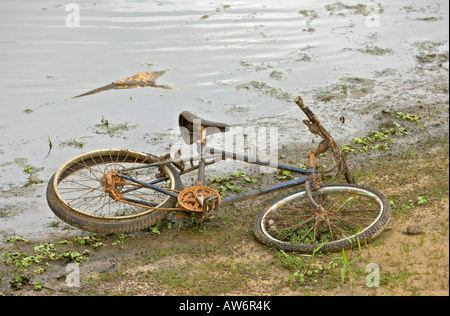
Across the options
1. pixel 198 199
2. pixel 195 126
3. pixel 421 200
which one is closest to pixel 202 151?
pixel 195 126

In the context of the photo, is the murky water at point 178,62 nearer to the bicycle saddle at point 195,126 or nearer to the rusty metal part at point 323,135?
the bicycle saddle at point 195,126

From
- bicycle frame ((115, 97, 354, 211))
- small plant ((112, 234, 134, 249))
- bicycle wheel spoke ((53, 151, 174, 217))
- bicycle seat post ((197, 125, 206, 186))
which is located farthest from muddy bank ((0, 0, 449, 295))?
bicycle seat post ((197, 125, 206, 186))

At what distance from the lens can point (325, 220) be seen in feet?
18.3

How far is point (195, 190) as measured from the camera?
18.6 ft

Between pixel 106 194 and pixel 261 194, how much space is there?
1776mm

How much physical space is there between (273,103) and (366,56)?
8.45 feet

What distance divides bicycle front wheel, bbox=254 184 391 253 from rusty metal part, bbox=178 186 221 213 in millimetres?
569

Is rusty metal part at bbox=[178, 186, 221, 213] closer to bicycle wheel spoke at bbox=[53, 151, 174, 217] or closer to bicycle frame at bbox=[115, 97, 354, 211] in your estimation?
bicycle frame at bbox=[115, 97, 354, 211]

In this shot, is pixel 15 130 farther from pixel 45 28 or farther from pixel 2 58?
pixel 45 28

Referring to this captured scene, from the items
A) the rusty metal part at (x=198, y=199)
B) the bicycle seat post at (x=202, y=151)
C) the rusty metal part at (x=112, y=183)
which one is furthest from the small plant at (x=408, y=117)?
the rusty metal part at (x=112, y=183)

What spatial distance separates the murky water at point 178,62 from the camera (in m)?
7.86

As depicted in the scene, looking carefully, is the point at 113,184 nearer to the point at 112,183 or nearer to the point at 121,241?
the point at 112,183

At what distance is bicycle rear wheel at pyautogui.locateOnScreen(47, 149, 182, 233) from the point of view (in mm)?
5648
